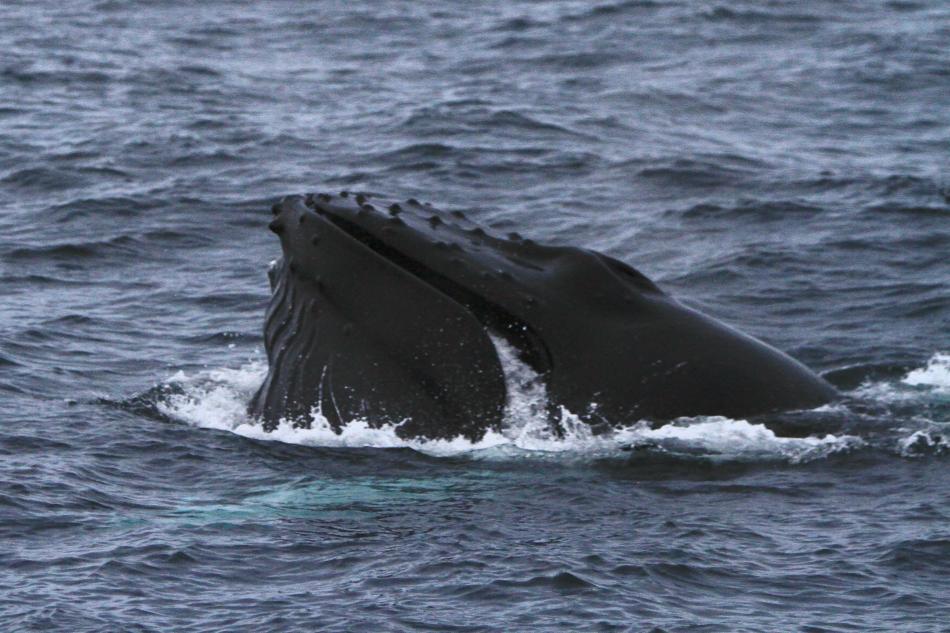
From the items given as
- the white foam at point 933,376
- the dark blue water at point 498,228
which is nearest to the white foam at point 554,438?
the dark blue water at point 498,228

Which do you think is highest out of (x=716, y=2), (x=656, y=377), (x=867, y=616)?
(x=716, y=2)

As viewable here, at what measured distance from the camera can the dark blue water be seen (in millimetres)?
10867

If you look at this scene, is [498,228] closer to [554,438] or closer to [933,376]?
[933,376]

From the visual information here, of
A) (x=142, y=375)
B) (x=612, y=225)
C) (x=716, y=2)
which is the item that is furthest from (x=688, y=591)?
(x=716, y=2)

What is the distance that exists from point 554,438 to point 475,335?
2.96 ft

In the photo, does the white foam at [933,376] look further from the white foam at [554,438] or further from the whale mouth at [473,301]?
the whale mouth at [473,301]

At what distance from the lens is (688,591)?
35.1ft

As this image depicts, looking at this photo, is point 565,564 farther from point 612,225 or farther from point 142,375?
point 612,225

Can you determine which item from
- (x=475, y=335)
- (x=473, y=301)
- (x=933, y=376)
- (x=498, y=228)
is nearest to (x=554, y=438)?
(x=475, y=335)

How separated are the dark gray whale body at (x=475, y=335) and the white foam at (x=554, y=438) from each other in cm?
8

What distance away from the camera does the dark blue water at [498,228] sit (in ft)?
35.7

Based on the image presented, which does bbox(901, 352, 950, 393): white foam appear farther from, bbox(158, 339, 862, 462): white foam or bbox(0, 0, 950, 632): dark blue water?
bbox(158, 339, 862, 462): white foam

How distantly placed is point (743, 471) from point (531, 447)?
59.6 inches

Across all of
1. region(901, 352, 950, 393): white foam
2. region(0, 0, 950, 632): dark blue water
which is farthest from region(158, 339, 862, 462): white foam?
region(901, 352, 950, 393): white foam
